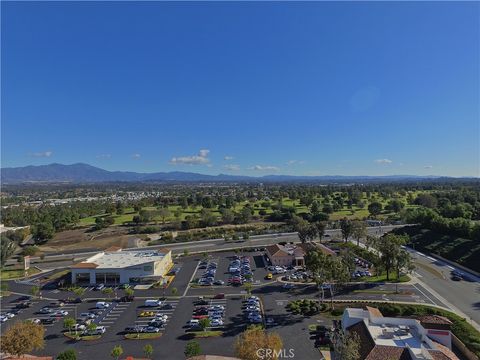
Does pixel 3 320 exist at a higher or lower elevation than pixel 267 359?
lower

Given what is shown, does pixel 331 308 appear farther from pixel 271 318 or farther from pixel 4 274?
pixel 4 274

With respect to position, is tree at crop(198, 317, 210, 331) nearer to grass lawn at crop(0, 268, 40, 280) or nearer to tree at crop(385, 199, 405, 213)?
grass lawn at crop(0, 268, 40, 280)

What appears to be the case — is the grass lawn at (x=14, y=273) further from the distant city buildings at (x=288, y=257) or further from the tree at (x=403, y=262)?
the tree at (x=403, y=262)

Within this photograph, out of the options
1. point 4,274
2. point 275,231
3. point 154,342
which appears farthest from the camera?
point 275,231

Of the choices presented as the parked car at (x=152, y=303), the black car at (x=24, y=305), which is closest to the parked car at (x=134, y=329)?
the parked car at (x=152, y=303)

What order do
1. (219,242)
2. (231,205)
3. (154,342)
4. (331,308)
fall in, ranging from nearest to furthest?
(154,342), (331,308), (219,242), (231,205)

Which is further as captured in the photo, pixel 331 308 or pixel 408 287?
pixel 408 287

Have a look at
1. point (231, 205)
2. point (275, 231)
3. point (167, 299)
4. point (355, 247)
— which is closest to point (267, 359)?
point (167, 299)
